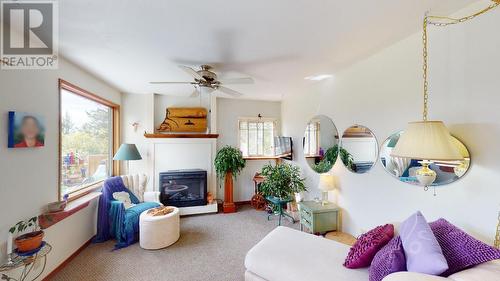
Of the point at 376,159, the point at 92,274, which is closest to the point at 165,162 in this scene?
the point at 92,274

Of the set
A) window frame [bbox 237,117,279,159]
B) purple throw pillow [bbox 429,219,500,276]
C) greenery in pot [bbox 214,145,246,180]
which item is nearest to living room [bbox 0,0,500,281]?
purple throw pillow [bbox 429,219,500,276]

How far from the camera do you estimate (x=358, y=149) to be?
254cm

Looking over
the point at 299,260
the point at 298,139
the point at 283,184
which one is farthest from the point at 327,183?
the point at 299,260

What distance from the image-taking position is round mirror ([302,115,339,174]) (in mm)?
3039

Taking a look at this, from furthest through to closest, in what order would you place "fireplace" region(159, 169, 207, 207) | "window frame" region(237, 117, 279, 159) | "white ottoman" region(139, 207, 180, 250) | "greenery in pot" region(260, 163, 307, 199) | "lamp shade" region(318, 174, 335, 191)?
"window frame" region(237, 117, 279, 159), "fireplace" region(159, 169, 207, 207), "greenery in pot" region(260, 163, 307, 199), "lamp shade" region(318, 174, 335, 191), "white ottoman" region(139, 207, 180, 250)

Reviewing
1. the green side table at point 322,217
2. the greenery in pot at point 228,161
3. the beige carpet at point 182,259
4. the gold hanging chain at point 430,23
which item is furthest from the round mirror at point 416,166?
the greenery in pot at point 228,161

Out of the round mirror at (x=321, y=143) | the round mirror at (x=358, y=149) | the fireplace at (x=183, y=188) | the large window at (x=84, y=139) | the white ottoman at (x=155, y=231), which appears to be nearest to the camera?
the round mirror at (x=358, y=149)

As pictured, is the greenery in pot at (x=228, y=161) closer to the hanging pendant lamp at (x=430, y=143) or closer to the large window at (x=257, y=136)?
the large window at (x=257, y=136)

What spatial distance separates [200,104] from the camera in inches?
180

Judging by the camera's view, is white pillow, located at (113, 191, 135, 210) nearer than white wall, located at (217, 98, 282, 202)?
Yes

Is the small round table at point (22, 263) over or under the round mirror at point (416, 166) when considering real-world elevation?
under

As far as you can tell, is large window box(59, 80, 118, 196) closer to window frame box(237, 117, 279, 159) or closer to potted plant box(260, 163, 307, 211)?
window frame box(237, 117, 279, 159)

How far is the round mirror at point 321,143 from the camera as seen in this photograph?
3039 millimetres

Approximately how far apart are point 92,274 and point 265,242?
204cm
